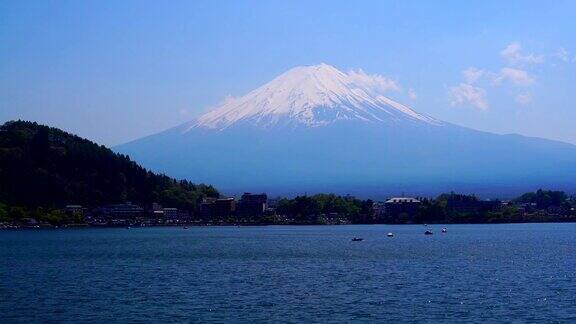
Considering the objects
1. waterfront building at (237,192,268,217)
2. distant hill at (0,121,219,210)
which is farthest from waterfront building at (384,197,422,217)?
distant hill at (0,121,219,210)

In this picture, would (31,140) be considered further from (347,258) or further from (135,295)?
(135,295)

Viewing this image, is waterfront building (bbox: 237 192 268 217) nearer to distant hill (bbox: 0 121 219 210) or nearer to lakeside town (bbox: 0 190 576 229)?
lakeside town (bbox: 0 190 576 229)

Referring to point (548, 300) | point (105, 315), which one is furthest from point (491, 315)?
point (105, 315)

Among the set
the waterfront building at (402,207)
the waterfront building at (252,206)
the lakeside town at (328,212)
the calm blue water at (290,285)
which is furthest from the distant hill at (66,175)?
the calm blue water at (290,285)

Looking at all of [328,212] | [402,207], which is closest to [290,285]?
[328,212]

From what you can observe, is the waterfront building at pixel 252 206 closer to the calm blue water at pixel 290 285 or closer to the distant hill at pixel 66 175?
the distant hill at pixel 66 175

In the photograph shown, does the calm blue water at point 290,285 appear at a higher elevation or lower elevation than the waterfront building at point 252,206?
lower
